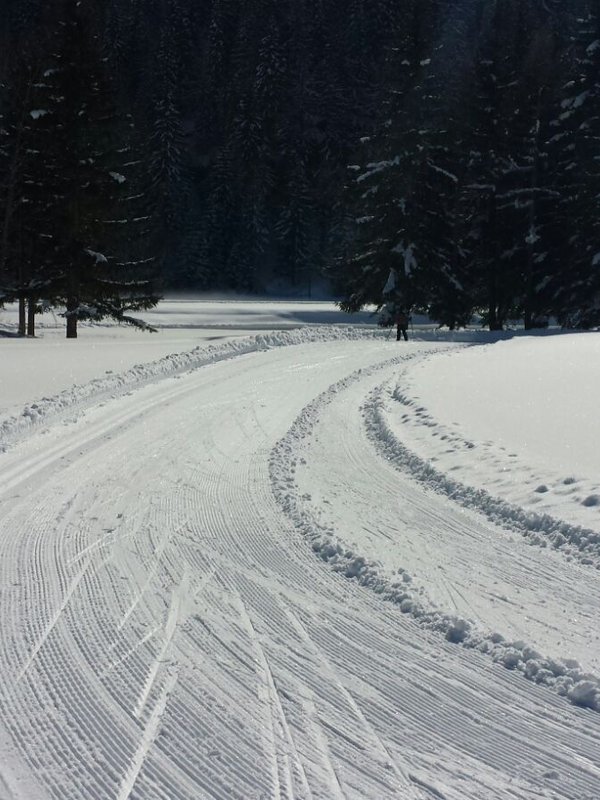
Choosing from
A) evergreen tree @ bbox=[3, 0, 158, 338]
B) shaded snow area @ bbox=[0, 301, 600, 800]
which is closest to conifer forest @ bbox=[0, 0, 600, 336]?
evergreen tree @ bbox=[3, 0, 158, 338]

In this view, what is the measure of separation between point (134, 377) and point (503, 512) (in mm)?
10145

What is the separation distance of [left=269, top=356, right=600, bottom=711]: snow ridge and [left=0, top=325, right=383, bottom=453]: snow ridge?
3697 mm

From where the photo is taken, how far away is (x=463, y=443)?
31.8ft

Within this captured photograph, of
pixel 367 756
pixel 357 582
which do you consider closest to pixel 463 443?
pixel 357 582

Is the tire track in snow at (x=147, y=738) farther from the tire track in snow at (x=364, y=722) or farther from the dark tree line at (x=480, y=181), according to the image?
the dark tree line at (x=480, y=181)

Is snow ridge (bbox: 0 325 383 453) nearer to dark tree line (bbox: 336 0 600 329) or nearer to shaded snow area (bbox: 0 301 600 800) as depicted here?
shaded snow area (bbox: 0 301 600 800)

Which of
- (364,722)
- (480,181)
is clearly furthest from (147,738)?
(480,181)

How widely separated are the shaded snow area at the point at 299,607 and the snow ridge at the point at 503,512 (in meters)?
0.03

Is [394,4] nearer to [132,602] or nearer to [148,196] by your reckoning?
[148,196]

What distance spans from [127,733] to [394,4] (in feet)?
313

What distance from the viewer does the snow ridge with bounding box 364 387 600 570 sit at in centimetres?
607

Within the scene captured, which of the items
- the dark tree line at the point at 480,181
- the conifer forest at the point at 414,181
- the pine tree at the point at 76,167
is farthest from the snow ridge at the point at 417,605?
the dark tree line at the point at 480,181

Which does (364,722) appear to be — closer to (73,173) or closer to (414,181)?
(73,173)

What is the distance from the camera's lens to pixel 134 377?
15.6 m
